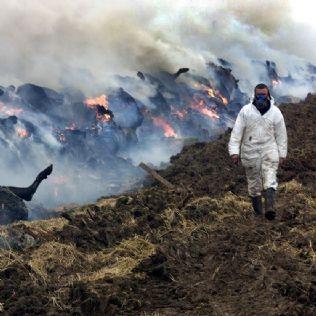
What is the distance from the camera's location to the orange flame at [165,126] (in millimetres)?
29906

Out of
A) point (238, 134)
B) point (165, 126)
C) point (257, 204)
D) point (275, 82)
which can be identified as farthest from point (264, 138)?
point (275, 82)

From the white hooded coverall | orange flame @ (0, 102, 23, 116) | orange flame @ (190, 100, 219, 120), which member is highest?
orange flame @ (190, 100, 219, 120)

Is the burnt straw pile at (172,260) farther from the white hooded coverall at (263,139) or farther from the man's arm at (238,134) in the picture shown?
the man's arm at (238,134)

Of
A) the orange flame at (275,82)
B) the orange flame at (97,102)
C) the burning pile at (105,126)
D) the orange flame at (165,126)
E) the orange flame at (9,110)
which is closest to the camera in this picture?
the burning pile at (105,126)

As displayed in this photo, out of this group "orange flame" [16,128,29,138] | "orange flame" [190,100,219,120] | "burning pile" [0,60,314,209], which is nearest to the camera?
"burning pile" [0,60,314,209]

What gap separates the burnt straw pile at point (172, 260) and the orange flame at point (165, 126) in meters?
19.6

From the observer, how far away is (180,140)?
85.3 ft

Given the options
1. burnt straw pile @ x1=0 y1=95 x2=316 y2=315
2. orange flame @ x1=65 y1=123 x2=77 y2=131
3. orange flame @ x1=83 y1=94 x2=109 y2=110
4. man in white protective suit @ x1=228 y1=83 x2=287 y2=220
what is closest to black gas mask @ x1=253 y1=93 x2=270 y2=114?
man in white protective suit @ x1=228 y1=83 x2=287 y2=220

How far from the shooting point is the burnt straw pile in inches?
178

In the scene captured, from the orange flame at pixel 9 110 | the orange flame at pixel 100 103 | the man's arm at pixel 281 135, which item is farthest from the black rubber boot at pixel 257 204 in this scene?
the orange flame at pixel 100 103

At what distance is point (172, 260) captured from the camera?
18.4ft

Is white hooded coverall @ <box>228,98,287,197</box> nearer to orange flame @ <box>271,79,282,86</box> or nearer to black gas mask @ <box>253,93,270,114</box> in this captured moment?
black gas mask @ <box>253,93,270,114</box>

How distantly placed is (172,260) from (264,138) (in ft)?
8.61

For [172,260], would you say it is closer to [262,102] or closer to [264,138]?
[264,138]
